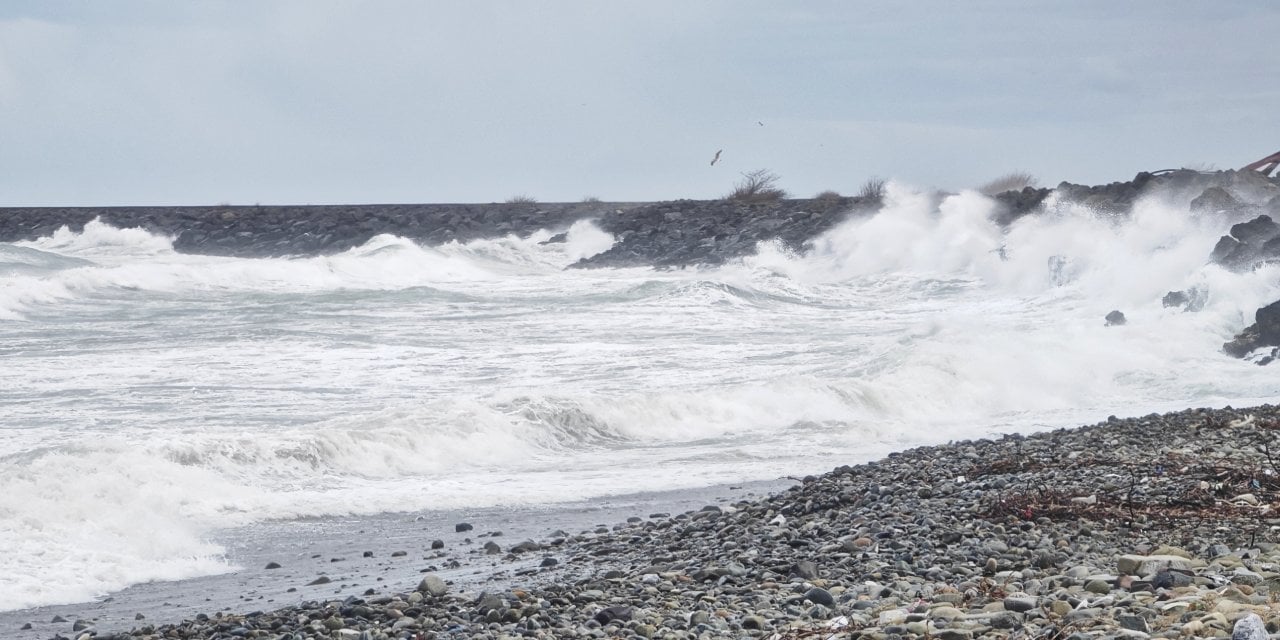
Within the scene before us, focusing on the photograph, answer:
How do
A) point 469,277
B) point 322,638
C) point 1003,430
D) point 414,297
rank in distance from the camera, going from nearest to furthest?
point 322,638
point 1003,430
point 414,297
point 469,277

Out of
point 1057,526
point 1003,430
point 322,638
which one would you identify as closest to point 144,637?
point 322,638

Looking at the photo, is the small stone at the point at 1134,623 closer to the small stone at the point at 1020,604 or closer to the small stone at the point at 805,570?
the small stone at the point at 1020,604

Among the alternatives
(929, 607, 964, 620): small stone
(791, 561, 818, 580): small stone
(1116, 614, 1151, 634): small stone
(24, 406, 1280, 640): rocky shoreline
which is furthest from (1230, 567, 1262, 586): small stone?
(791, 561, 818, 580): small stone

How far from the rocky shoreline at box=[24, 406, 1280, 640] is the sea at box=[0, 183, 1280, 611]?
1806 mm

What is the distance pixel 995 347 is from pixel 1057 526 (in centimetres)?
1015

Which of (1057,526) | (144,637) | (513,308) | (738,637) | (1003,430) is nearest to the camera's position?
(738,637)

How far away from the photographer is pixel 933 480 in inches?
314

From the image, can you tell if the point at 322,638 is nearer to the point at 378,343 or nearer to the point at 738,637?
the point at 738,637

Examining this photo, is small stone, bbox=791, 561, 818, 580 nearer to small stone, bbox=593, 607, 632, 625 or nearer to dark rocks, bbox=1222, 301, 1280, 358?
small stone, bbox=593, 607, 632, 625

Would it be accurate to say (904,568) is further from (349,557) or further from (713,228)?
(713,228)

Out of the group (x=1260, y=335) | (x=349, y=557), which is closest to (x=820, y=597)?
(x=349, y=557)

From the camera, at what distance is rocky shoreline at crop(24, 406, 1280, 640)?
4352 mm

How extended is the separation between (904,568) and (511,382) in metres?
9.23

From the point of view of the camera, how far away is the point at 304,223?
50.9 metres
